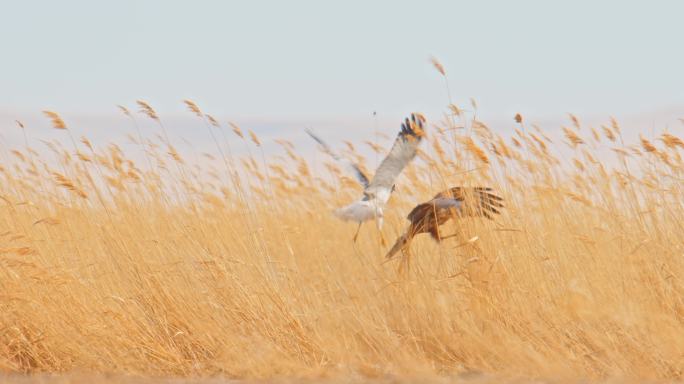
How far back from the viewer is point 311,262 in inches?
230

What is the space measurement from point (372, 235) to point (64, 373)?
2.41 m

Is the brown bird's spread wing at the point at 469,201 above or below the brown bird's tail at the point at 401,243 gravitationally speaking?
above

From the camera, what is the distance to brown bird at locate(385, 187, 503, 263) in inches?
175

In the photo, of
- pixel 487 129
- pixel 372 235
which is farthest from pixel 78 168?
pixel 487 129

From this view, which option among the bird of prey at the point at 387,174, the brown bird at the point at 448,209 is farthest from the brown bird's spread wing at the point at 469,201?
the bird of prey at the point at 387,174

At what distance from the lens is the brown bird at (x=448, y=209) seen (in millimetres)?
4453

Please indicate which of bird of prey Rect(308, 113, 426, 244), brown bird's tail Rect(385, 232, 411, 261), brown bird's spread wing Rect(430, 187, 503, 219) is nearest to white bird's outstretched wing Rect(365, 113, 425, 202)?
bird of prey Rect(308, 113, 426, 244)

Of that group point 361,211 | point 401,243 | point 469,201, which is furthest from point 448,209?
point 361,211

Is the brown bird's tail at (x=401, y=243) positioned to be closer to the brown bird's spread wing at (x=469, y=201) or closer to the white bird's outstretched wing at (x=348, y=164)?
the brown bird's spread wing at (x=469, y=201)

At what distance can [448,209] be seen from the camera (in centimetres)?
452

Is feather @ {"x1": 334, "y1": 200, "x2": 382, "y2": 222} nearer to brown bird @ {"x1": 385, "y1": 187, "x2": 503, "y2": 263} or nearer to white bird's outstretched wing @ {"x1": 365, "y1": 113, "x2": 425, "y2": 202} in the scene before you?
white bird's outstretched wing @ {"x1": 365, "y1": 113, "x2": 425, "y2": 202}

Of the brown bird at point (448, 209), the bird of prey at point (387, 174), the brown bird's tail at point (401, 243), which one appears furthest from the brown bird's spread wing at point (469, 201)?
the bird of prey at point (387, 174)

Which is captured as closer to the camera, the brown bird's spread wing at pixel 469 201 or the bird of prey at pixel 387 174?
→ the brown bird's spread wing at pixel 469 201

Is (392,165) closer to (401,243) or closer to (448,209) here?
(401,243)
